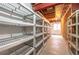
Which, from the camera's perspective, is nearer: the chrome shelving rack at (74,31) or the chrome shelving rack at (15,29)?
the chrome shelving rack at (15,29)

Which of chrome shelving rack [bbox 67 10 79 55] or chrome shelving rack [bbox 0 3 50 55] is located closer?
chrome shelving rack [bbox 0 3 50 55]

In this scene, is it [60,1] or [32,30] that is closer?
[60,1]

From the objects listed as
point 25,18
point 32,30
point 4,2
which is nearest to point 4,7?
point 4,2

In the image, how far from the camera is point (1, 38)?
4.97 feet

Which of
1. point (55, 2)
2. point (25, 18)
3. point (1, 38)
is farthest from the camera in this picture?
point (25, 18)

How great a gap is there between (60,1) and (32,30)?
0.78 meters

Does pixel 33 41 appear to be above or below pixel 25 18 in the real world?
below

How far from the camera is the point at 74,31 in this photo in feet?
6.08

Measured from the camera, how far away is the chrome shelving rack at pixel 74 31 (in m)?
1.76

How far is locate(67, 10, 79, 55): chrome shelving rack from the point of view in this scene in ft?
5.78

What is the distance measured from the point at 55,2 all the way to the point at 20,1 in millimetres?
518

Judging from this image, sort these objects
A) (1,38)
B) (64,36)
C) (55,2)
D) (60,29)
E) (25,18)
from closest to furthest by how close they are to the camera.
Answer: (1,38)
(55,2)
(60,29)
(64,36)
(25,18)

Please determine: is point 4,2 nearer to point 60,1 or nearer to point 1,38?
point 1,38
